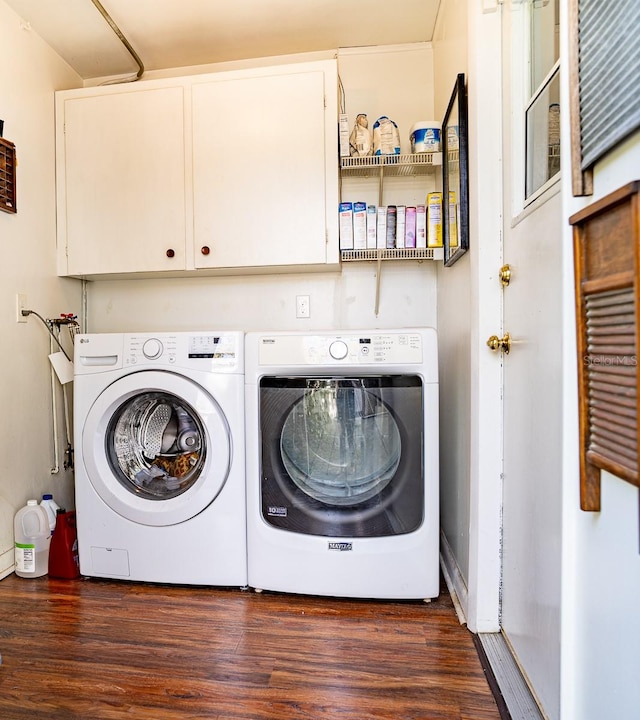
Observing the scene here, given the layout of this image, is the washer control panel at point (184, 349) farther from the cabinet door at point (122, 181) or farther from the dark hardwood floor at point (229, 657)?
the dark hardwood floor at point (229, 657)

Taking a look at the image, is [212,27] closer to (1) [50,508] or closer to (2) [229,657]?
(1) [50,508]

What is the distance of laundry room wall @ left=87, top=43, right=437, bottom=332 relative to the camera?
79.8 inches

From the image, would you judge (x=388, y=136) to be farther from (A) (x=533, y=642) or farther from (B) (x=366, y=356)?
(A) (x=533, y=642)

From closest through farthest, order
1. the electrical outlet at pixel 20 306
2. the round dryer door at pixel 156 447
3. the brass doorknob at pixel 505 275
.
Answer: the brass doorknob at pixel 505 275, the round dryer door at pixel 156 447, the electrical outlet at pixel 20 306

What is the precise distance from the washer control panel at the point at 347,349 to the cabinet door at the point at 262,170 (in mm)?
525

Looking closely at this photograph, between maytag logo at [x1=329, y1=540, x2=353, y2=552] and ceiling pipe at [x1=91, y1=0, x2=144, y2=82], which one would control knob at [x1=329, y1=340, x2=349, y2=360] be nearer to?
maytag logo at [x1=329, y1=540, x2=353, y2=552]

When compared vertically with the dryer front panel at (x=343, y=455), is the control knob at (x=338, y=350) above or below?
above

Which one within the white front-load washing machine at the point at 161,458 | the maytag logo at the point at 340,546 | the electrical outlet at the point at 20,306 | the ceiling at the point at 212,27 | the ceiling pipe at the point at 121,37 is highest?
the ceiling at the point at 212,27

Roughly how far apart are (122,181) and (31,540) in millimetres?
1602

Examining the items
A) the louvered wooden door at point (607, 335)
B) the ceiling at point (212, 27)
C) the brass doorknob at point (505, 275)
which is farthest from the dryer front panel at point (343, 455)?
the ceiling at point (212, 27)

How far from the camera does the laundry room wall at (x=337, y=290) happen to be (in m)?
2.03

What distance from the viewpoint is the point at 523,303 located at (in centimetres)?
108

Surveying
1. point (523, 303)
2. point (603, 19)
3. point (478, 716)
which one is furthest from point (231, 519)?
point (603, 19)

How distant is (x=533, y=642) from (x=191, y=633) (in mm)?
1010
